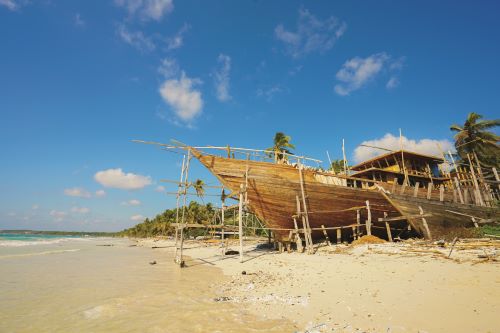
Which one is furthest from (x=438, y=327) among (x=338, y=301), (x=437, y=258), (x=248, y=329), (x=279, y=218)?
(x=279, y=218)

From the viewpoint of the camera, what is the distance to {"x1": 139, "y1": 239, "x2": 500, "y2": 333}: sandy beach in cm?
449

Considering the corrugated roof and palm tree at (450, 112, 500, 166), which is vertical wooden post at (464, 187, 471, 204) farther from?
palm tree at (450, 112, 500, 166)

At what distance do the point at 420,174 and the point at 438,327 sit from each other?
70.8ft

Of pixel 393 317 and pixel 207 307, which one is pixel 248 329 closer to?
pixel 207 307

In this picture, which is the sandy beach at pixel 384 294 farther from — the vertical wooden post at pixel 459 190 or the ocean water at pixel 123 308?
the vertical wooden post at pixel 459 190

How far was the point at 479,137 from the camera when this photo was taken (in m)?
32.2

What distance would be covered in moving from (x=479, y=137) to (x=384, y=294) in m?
35.7

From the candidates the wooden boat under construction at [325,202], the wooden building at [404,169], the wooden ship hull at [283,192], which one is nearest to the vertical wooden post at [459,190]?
the wooden boat under construction at [325,202]

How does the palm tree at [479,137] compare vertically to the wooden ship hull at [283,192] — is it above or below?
→ above

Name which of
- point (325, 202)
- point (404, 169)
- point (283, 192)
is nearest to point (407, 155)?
point (404, 169)

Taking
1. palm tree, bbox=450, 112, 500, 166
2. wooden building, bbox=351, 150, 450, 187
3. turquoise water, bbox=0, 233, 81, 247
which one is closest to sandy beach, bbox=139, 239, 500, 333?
wooden building, bbox=351, 150, 450, 187

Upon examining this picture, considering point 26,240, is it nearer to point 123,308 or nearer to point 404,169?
point 123,308

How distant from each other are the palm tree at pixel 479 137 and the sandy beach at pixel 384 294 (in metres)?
28.2

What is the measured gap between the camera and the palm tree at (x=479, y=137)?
31.7 metres
